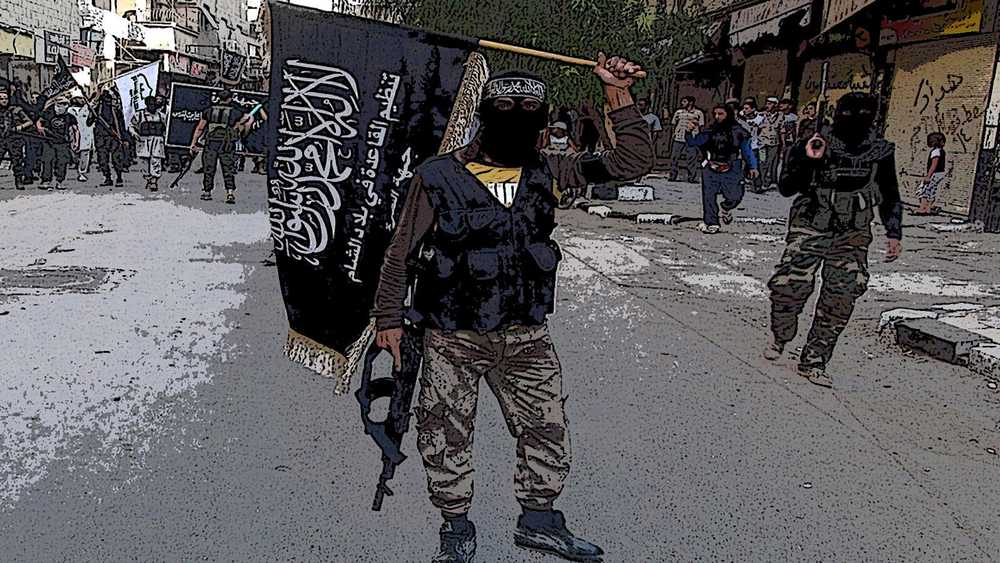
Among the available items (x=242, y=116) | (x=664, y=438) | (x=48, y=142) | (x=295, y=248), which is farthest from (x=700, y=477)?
(x=48, y=142)

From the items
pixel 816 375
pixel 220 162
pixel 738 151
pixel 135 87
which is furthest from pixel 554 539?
pixel 135 87

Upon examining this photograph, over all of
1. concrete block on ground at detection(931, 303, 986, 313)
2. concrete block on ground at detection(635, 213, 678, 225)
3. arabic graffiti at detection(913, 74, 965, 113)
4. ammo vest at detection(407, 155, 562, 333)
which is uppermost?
arabic graffiti at detection(913, 74, 965, 113)

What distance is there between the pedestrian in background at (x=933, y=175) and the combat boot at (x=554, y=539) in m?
13.8

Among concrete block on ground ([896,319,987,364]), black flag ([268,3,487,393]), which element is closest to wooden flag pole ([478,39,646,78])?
black flag ([268,3,487,393])

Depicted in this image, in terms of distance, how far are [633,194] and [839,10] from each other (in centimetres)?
473

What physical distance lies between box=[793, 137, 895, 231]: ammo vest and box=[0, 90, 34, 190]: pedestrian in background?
14.9m

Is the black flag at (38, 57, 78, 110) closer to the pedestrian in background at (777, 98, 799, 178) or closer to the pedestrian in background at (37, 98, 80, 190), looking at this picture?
the pedestrian in background at (37, 98, 80, 190)

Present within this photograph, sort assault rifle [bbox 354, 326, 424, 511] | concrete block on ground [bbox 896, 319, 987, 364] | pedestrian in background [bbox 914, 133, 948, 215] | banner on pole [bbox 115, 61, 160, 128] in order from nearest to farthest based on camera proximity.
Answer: assault rifle [bbox 354, 326, 424, 511] < concrete block on ground [bbox 896, 319, 987, 364] < pedestrian in background [bbox 914, 133, 948, 215] < banner on pole [bbox 115, 61, 160, 128]

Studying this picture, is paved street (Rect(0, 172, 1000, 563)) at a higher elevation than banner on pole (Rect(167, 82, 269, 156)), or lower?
lower

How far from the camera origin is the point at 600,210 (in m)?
14.5

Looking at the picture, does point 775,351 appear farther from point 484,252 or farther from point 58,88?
point 58,88

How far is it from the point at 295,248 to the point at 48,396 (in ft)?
7.46

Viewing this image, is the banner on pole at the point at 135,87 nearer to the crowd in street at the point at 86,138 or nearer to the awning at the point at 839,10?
the crowd in street at the point at 86,138

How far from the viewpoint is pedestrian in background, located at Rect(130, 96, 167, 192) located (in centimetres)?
1650
